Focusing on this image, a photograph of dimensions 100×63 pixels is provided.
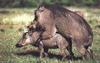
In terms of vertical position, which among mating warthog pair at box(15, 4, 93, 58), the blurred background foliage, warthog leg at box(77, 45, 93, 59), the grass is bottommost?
the blurred background foliage

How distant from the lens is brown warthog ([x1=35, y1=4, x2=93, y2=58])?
12180 mm

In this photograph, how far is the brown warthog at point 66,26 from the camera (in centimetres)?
1218

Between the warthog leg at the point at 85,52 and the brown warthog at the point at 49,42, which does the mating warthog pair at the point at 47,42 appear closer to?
the brown warthog at the point at 49,42

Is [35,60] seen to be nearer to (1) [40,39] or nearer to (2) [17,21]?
(1) [40,39]

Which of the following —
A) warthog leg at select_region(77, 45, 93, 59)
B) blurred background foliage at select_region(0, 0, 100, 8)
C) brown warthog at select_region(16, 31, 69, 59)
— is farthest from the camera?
blurred background foliage at select_region(0, 0, 100, 8)

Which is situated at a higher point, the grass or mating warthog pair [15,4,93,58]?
mating warthog pair [15,4,93,58]

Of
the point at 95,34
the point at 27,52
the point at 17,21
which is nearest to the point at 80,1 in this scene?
the point at 17,21

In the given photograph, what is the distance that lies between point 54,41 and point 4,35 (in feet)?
20.8

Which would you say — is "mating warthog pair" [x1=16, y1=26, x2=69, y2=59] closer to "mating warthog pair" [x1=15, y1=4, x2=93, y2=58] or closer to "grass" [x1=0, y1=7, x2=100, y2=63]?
"mating warthog pair" [x1=15, y1=4, x2=93, y2=58]

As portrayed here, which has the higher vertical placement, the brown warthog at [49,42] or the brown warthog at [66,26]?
the brown warthog at [66,26]

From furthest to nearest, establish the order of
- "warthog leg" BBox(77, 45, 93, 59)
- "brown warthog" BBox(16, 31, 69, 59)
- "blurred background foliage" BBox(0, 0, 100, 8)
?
"blurred background foliage" BBox(0, 0, 100, 8)
"brown warthog" BBox(16, 31, 69, 59)
"warthog leg" BBox(77, 45, 93, 59)

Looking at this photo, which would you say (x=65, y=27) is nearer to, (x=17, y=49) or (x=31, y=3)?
(x=17, y=49)

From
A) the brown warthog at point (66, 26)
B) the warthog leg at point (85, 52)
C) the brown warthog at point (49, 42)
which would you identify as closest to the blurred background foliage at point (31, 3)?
the brown warthog at point (49, 42)

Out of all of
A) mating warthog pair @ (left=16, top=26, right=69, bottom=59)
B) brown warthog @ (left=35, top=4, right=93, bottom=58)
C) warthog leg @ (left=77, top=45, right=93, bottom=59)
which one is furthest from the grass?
brown warthog @ (left=35, top=4, right=93, bottom=58)
